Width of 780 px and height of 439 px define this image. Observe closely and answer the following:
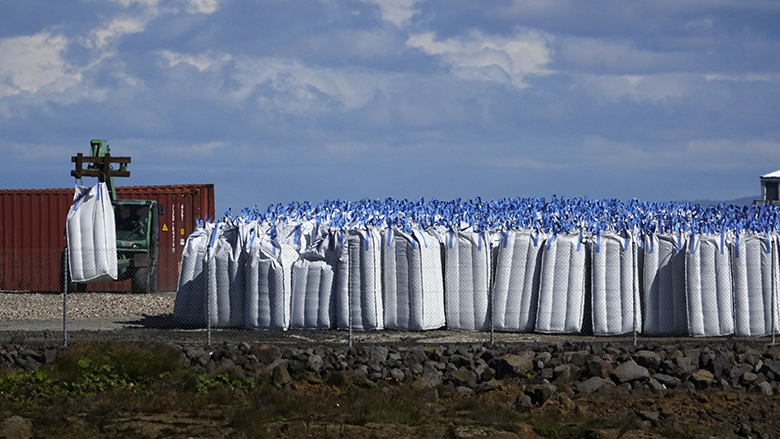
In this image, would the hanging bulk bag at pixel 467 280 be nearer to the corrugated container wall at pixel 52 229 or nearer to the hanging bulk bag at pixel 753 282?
the hanging bulk bag at pixel 753 282

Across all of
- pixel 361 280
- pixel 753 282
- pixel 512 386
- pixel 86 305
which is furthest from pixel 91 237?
pixel 753 282

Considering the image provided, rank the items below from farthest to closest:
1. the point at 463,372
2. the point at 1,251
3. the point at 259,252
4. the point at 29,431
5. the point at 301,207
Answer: the point at 1,251 < the point at 301,207 < the point at 259,252 < the point at 463,372 < the point at 29,431

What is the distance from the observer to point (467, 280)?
15094 millimetres

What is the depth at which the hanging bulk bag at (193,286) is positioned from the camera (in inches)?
627

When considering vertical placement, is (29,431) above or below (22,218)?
below

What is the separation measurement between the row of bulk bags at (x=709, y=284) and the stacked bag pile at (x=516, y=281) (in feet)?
0.05

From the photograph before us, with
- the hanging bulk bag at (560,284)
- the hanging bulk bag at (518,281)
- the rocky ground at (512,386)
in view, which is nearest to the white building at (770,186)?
the hanging bulk bag at (560,284)

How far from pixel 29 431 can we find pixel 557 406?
4.75 m

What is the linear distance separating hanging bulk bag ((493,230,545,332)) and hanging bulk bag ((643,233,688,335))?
1676 millimetres

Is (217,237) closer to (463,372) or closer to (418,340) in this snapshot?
(418,340)

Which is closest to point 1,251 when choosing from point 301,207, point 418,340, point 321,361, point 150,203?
point 150,203

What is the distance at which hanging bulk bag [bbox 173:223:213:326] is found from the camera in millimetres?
15930

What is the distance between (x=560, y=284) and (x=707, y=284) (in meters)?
2.21

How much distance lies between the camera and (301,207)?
18547 millimetres
